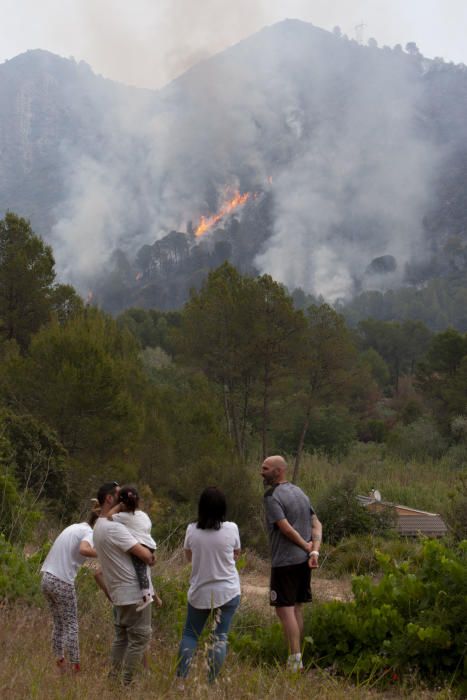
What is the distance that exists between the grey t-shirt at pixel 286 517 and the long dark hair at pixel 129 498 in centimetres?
94

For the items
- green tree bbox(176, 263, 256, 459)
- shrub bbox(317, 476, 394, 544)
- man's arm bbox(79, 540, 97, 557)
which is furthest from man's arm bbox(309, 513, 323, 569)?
green tree bbox(176, 263, 256, 459)

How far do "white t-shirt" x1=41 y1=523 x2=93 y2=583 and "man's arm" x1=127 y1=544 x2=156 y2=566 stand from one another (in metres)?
0.57

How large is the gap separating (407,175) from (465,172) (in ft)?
61.7

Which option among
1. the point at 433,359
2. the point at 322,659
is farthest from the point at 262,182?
the point at 322,659

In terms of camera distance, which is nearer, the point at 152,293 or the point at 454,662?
the point at 454,662

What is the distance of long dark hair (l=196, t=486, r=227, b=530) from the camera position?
484 cm

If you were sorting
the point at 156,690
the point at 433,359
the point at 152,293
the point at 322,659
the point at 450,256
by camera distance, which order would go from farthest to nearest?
the point at 152,293
the point at 450,256
the point at 433,359
the point at 322,659
the point at 156,690

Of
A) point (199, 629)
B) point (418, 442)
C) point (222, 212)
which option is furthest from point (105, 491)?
point (222, 212)

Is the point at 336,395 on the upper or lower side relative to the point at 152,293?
lower

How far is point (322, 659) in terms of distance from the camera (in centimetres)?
557

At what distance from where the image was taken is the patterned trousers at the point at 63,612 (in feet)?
16.6

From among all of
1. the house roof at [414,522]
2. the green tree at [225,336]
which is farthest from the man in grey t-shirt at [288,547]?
the green tree at [225,336]

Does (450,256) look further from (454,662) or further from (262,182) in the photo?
(454,662)

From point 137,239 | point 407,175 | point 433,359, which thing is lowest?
point 433,359
